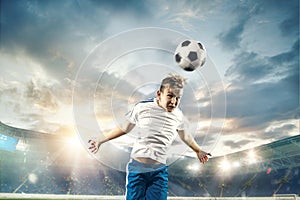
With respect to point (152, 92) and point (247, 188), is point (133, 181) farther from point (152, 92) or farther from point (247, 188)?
point (247, 188)

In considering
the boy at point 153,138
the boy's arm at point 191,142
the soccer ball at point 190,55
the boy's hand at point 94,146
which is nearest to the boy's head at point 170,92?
the boy at point 153,138

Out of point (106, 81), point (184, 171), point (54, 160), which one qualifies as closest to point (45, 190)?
point (54, 160)

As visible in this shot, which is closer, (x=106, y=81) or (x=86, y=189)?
(x=106, y=81)

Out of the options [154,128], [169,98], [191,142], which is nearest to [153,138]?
[154,128]

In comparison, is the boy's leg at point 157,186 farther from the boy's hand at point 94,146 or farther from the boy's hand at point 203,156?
the boy's hand at point 94,146

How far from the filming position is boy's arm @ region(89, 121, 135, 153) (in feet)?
10.9

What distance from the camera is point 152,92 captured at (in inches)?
137

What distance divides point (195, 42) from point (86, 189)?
1958 cm

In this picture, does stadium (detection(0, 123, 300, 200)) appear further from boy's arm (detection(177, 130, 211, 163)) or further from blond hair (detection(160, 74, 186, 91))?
blond hair (detection(160, 74, 186, 91))

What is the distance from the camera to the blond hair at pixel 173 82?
10.3 ft

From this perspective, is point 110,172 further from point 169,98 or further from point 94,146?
point 169,98

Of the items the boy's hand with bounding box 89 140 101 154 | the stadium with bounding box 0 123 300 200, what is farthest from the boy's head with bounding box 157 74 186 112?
the stadium with bounding box 0 123 300 200

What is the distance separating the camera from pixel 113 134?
3.41 m

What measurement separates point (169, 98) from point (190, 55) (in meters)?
1.01
